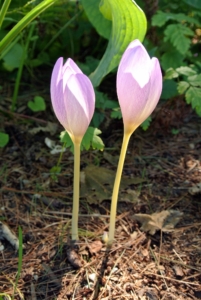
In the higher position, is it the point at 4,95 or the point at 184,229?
the point at 4,95

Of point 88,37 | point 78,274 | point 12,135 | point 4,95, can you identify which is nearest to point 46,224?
point 78,274

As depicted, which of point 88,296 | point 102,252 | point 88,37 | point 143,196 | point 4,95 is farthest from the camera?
point 88,37

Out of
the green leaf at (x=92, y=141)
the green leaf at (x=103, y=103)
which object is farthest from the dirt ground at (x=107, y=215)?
the green leaf at (x=92, y=141)

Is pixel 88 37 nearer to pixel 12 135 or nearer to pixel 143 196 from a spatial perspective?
pixel 12 135

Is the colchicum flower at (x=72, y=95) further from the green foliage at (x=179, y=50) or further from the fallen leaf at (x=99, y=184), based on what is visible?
the green foliage at (x=179, y=50)

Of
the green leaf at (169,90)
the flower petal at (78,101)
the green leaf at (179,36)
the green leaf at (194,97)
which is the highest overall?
the flower petal at (78,101)

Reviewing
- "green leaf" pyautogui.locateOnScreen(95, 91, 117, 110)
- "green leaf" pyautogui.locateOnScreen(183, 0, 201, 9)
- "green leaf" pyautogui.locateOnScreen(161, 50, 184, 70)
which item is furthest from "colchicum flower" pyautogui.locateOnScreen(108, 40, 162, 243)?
"green leaf" pyautogui.locateOnScreen(183, 0, 201, 9)
